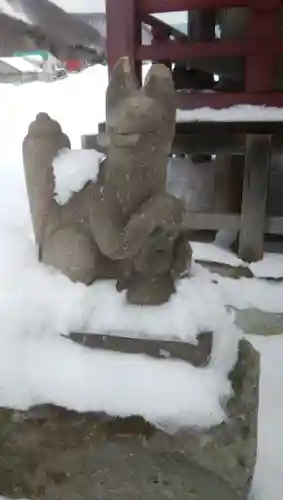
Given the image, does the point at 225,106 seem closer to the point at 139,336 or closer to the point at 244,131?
the point at 244,131

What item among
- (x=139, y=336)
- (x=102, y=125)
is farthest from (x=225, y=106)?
(x=139, y=336)

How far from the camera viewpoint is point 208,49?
6.29 ft

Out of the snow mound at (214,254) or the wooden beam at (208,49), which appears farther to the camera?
the snow mound at (214,254)

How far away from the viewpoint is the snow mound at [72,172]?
37.9 inches

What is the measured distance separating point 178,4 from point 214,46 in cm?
18

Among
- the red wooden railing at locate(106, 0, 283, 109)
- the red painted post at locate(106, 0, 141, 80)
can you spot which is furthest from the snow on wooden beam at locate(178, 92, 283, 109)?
the red painted post at locate(106, 0, 141, 80)

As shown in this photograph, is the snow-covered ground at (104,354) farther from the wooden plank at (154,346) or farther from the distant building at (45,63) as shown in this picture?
the distant building at (45,63)

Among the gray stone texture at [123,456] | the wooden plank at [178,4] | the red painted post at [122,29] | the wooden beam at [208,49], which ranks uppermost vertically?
the wooden plank at [178,4]

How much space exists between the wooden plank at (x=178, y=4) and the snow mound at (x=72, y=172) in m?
1.14

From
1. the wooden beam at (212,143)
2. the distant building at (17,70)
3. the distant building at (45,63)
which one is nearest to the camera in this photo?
the distant building at (45,63)

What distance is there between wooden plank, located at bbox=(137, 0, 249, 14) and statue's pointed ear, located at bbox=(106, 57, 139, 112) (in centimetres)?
113

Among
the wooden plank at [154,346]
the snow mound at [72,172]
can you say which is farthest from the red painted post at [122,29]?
the wooden plank at [154,346]

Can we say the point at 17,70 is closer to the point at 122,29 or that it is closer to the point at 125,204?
the point at 122,29

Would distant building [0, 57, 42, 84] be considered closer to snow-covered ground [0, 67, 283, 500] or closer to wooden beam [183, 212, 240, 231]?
wooden beam [183, 212, 240, 231]
